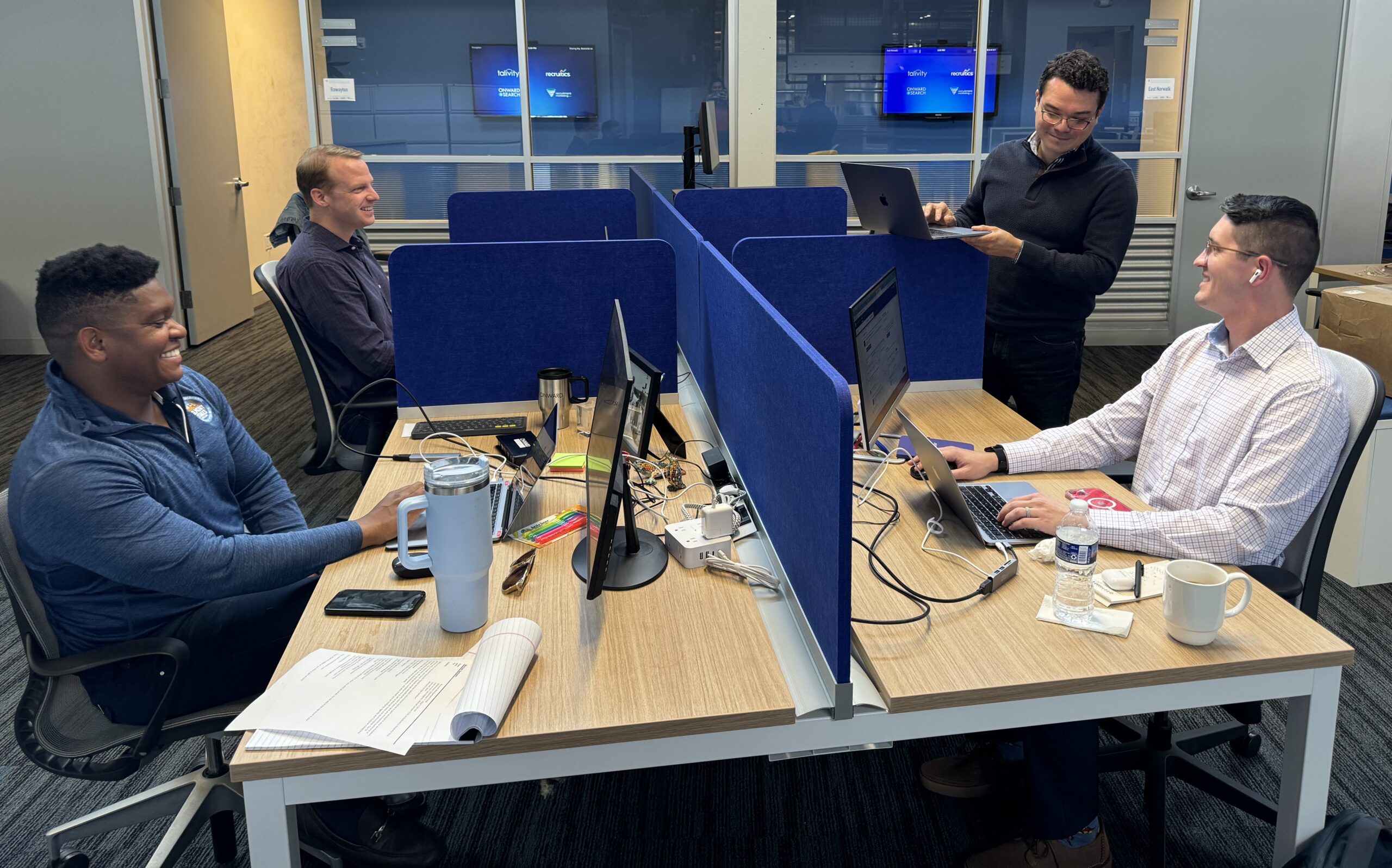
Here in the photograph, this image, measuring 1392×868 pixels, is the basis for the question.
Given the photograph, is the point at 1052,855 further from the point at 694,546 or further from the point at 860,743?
the point at 694,546

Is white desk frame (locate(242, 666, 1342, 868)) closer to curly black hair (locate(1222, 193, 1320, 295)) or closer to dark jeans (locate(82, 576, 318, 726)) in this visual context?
dark jeans (locate(82, 576, 318, 726))

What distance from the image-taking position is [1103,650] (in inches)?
54.2

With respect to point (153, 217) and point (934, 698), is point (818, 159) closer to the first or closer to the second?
point (153, 217)

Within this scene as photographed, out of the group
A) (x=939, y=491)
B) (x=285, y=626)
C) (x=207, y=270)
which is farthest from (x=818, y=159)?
(x=285, y=626)

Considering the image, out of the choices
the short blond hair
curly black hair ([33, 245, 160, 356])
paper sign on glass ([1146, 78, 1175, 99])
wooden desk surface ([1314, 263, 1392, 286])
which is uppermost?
paper sign on glass ([1146, 78, 1175, 99])

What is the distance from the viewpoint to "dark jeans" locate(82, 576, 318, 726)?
1590 millimetres

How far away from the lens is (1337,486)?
167 centimetres

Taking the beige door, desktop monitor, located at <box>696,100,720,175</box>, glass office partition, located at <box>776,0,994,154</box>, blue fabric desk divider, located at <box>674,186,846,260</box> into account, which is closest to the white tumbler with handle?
blue fabric desk divider, located at <box>674,186,846,260</box>

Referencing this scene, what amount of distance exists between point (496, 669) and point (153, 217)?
5263 millimetres

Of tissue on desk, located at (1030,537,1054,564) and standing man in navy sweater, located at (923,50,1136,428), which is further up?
standing man in navy sweater, located at (923,50,1136,428)

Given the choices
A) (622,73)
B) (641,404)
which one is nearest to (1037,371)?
(641,404)

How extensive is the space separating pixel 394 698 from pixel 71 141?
548cm

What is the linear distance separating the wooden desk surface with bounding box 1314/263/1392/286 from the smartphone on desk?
3525mm

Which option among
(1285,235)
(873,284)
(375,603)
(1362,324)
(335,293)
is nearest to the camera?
(375,603)
